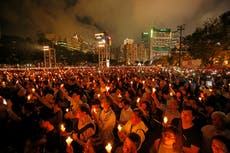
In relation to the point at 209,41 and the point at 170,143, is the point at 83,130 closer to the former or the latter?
the point at 170,143

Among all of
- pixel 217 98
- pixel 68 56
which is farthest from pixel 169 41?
pixel 217 98

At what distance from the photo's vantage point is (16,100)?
452 inches

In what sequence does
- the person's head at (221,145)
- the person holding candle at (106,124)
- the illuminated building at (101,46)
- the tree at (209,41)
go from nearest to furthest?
the person's head at (221,145) → the person holding candle at (106,124) → the tree at (209,41) → the illuminated building at (101,46)

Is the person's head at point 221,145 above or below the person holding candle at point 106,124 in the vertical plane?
above

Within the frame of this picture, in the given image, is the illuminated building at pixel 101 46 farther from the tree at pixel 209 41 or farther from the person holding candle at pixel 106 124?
the person holding candle at pixel 106 124

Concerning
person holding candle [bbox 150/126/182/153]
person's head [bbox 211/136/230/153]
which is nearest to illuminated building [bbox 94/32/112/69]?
person holding candle [bbox 150/126/182/153]

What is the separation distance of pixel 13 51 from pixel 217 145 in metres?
92.8

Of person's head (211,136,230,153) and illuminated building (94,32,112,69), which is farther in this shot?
illuminated building (94,32,112,69)

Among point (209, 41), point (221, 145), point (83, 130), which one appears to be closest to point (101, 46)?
point (209, 41)

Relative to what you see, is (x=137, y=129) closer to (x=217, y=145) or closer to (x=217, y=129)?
(x=217, y=129)

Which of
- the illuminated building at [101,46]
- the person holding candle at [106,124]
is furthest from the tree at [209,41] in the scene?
the person holding candle at [106,124]

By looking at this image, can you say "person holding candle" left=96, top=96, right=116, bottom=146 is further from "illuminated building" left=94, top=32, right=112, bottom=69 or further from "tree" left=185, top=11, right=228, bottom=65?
"illuminated building" left=94, top=32, right=112, bottom=69

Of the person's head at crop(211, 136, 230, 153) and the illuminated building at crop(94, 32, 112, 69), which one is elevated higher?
the illuminated building at crop(94, 32, 112, 69)

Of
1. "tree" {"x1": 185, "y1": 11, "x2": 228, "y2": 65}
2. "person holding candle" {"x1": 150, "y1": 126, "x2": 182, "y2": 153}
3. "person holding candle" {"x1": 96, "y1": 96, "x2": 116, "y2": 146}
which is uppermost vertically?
"tree" {"x1": 185, "y1": 11, "x2": 228, "y2": 65}
